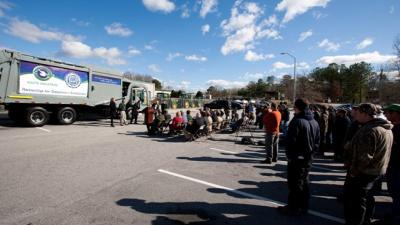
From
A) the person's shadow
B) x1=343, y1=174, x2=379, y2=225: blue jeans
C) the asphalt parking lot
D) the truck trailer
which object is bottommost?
the person's shadow

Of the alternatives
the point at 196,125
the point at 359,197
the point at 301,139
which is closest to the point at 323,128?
the point at 196,125

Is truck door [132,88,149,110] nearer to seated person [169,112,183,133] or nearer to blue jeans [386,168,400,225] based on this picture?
seated person [169,112,183,133]

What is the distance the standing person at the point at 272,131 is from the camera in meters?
7.33

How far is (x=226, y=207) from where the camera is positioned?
4449 millimetres

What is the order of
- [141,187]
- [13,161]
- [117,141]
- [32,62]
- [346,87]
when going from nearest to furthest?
[141,187], [13,161], [117,141], [32,62], [346,87]

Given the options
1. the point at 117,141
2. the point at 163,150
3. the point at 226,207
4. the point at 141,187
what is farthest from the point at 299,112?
the point at 117,141

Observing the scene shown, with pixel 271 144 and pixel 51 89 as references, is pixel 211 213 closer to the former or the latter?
pixel 271 144

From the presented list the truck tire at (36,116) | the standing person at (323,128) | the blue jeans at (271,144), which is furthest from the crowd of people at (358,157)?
the truck tire at (36,116)

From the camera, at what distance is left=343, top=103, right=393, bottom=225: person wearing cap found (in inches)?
131

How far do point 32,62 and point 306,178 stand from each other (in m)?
14.9

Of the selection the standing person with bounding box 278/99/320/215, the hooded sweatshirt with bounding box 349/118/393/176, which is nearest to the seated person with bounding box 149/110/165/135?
the standing person with bounding box 278/99/320/215

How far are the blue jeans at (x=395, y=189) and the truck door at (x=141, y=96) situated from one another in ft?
59.5

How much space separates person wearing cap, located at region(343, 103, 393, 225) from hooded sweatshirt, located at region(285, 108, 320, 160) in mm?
691

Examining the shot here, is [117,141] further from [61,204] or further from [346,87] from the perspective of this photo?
[346,87]
